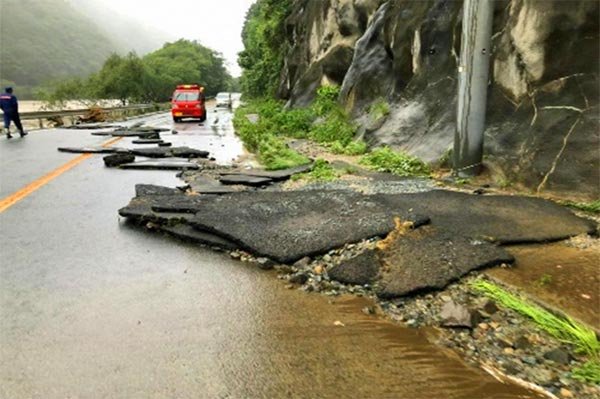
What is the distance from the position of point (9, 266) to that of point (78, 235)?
1128 millimetres

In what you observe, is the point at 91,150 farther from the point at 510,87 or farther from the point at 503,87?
the point at 510,87

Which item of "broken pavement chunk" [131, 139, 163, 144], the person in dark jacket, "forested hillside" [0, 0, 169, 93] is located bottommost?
"broken pavement chunk" [131, 139, 163, 144]

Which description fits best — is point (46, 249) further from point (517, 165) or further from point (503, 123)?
point (503, 123)

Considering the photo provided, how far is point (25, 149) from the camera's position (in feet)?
47.7

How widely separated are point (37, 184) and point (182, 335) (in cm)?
687

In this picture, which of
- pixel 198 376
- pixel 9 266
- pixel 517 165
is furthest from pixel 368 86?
pixel 198 376

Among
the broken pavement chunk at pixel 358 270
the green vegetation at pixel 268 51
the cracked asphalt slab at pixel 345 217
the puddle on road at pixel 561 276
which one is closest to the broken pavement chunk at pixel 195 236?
the cracked asphalt slab at pixel 345 217

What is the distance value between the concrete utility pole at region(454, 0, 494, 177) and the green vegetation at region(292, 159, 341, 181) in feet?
7.82

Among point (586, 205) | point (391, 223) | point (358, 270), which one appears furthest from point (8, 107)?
point (586, 205)

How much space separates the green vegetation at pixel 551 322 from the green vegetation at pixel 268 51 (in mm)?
34112

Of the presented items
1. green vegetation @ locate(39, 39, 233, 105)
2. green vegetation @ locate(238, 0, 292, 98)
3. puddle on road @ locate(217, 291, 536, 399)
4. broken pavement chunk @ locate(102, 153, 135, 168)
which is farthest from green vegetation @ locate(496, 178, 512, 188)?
green vegetation @ locate(39, 39, 233, 105)

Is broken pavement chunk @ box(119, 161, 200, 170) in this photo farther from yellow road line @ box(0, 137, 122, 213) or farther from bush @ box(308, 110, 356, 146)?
bush @ box(308, 110, 356, 146)

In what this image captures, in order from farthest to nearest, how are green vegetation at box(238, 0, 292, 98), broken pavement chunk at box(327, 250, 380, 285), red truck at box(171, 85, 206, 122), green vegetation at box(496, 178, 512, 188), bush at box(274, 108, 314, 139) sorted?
green vegetation at box(238, 0, 292, 98), red truck at box(171, 85, 206, 122), bush at box(274, 108, 314, 139), green vegetation at box(496, 178, 512, 188), broken pavement chunk at box(327, 250, 380, 285)

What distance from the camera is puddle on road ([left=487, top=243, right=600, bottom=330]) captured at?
3756 mm
